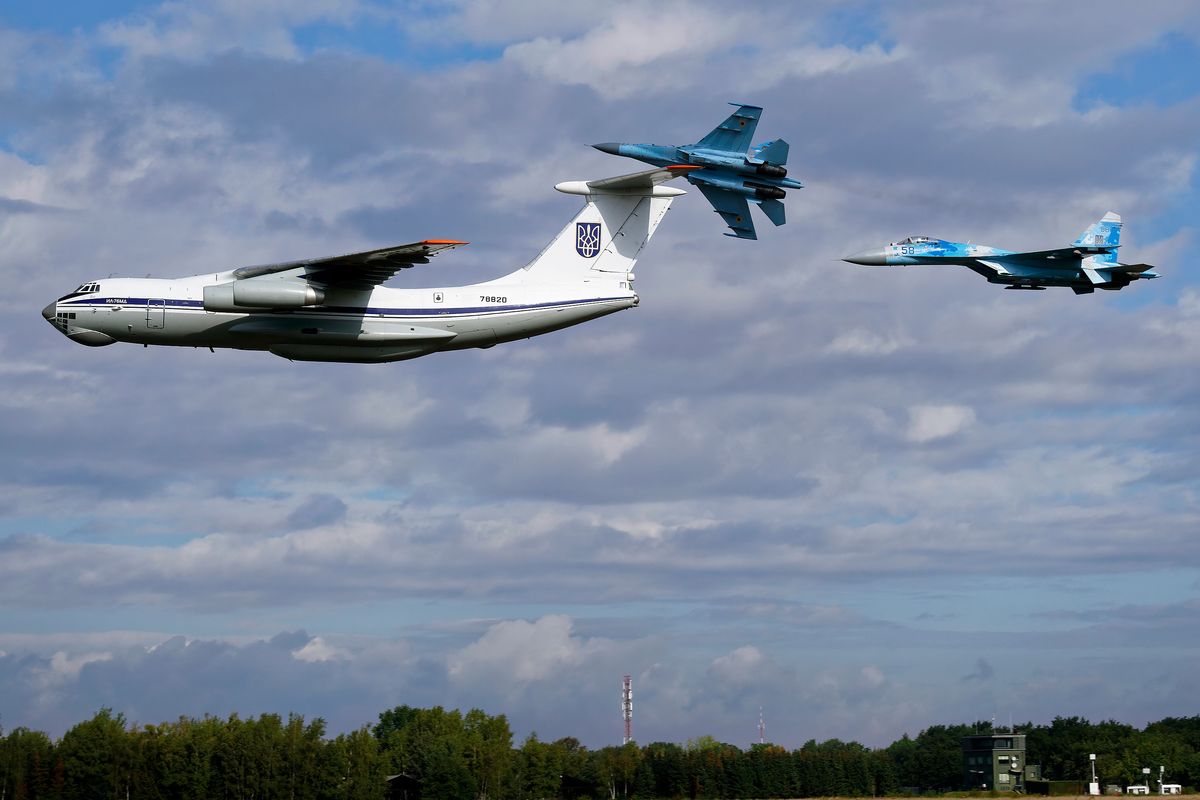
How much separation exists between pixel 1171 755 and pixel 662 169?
6579cm

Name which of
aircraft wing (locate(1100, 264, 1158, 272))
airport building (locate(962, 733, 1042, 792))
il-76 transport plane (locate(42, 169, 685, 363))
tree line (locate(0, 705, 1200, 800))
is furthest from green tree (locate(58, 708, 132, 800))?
airport building (locate(962, 733, 1042, 792))

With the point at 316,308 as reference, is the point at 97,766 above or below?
below

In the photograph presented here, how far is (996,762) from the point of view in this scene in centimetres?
8312

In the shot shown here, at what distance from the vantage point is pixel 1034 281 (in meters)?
38.3

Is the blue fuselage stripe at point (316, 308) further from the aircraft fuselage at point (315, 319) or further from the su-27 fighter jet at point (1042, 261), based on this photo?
the su-27 fighter jet at point (1042, 261)

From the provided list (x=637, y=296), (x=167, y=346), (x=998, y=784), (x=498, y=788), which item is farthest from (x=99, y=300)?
(x=998, y=784)

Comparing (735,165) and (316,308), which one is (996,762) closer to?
(735,165)

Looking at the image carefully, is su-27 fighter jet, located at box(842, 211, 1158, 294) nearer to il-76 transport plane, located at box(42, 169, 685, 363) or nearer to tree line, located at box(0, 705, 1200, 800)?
il-76 transport plane, located at box(42, 169, 685, 363)

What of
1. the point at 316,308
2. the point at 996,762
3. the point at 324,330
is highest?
the point at 316,308

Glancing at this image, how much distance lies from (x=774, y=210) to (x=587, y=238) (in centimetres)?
572

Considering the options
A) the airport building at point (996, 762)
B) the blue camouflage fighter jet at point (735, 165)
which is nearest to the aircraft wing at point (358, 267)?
the blue camouflage fighter jet at point (735, 165)

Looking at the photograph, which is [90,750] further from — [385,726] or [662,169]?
[385,726]

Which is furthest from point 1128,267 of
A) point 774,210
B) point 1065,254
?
point 774,210

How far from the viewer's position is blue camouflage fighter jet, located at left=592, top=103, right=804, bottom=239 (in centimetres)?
3466
